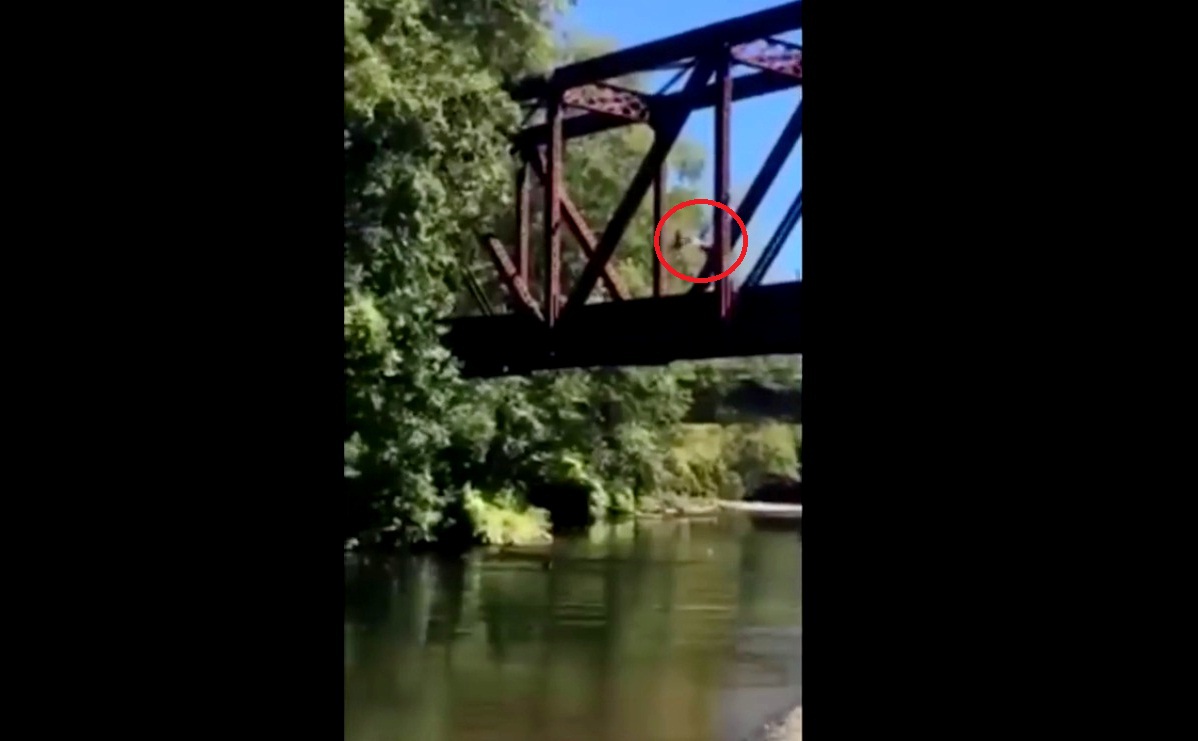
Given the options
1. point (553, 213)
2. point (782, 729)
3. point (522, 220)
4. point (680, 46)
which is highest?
point (680, 46)

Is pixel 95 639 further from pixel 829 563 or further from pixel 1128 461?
pixel 1128 461

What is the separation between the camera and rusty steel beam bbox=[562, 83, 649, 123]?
35.6 feet

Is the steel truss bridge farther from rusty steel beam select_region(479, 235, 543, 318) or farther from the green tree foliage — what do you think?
the green tree foliage

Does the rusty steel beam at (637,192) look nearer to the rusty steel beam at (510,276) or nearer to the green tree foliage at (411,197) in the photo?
the rusty steel beam at (510,276)

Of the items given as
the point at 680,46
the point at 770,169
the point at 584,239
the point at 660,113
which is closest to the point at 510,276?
the point at 584,239

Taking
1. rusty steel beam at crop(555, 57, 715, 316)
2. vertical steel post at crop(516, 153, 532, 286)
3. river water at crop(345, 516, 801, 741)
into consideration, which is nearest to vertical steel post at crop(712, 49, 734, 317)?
rusty steel beam at crop(555, 57, 715, 316)

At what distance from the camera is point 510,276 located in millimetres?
11719

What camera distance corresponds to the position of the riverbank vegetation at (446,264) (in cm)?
1218

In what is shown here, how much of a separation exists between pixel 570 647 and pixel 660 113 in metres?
3.53

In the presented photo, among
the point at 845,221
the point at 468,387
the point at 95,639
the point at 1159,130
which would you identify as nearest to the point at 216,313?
the point at 95,639

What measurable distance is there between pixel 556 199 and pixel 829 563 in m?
9.61

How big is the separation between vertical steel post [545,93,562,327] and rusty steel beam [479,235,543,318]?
0.84 feet

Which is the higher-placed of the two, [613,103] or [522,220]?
[613,103]

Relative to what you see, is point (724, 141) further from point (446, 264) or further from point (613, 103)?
point (446, 264)
